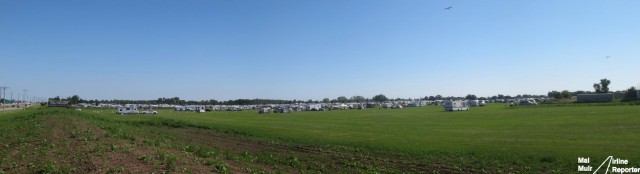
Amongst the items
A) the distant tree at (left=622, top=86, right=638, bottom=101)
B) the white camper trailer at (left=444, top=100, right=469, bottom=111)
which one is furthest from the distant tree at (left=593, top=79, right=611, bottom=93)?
the white camper trailer at (left=444, top=100, right=469, bottom=111)

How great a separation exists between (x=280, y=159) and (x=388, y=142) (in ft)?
35.2

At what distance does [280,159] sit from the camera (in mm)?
24672

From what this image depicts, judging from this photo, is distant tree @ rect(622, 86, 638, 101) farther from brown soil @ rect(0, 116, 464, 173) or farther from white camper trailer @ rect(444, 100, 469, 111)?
brown soil @ rect(0, 116, 464, 173)

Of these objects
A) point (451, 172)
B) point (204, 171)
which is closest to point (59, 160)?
point (204, 171)

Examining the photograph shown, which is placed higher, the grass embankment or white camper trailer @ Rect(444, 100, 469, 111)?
white camper trailer @ Rect(444, 100, 469, 111)

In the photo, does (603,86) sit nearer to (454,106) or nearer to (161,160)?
(454,106)

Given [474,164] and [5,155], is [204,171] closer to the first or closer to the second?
[5,155]
